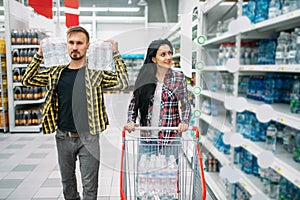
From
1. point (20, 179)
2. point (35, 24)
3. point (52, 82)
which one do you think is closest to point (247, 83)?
point (52, 82)

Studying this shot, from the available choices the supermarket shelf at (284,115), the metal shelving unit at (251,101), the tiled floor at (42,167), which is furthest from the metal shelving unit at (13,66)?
the supermarket shelf at (284,115)

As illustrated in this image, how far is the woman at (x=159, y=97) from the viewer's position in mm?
2248

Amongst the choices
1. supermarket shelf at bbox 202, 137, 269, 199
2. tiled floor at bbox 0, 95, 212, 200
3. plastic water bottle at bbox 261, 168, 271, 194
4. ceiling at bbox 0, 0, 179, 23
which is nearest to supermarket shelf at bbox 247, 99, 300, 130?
plastic water bottle at bbox 261, 168, 271, 194

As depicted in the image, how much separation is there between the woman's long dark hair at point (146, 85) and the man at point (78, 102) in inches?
4.8

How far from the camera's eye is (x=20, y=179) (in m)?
3.70

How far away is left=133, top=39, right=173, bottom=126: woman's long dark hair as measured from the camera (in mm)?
2245

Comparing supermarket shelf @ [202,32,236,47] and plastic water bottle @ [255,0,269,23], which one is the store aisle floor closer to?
supermarket shelf @ [202,32,236,47]

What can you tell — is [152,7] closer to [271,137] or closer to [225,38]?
[225,38]

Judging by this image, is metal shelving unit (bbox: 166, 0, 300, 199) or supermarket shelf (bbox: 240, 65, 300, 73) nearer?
supermarket shelf (bbox: 240, 65, 300, 73)

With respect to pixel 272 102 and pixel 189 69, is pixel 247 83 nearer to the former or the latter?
pixel 272 102

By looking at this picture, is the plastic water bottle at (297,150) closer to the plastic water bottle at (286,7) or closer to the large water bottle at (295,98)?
the large water bottle at (295,98)

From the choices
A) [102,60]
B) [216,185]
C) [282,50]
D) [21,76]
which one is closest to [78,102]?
[102,60]

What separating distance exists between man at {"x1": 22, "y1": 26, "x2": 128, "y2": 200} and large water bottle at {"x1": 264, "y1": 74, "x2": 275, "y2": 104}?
1.13 metres

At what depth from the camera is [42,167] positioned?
4.16 m
